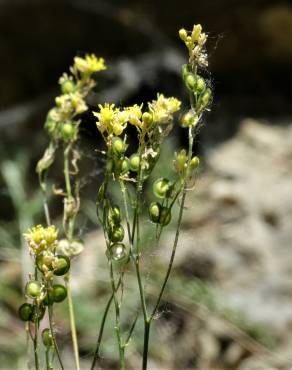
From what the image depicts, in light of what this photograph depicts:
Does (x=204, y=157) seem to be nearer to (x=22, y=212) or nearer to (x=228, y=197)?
(x=228, y=197)

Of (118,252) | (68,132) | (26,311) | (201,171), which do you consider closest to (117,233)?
(118,252)

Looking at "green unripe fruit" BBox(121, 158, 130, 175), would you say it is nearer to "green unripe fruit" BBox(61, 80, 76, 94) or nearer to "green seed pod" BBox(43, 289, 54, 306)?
"green seed pod" BBox(43, 289, 54, 306)

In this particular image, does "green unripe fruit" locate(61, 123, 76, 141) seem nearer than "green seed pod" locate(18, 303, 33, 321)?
No

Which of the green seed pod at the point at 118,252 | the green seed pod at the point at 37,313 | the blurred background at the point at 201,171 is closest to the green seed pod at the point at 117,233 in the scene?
the green seed pod at the point at 118,252

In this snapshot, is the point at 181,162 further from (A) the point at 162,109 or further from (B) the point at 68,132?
(B) the point at 68,132

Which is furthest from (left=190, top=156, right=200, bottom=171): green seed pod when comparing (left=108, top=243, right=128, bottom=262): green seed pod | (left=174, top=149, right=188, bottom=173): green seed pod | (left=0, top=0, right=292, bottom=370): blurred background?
(left=0, top=0, right=292, bottom=370): blurred background

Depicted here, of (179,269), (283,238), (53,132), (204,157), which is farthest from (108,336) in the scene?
(204,157)

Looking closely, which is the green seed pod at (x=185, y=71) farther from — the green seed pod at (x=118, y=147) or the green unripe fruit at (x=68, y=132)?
the green unripe fruit at (x=68, y=132)
